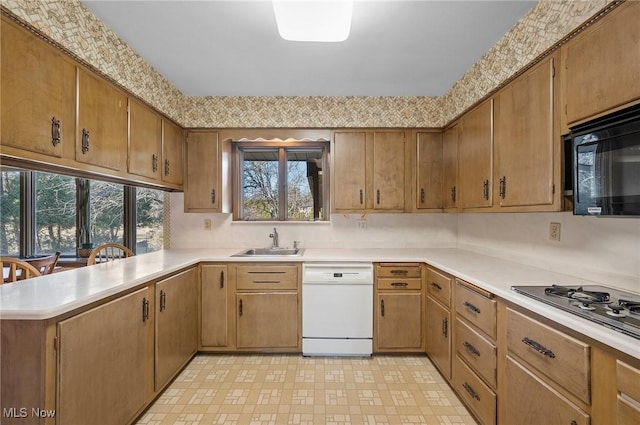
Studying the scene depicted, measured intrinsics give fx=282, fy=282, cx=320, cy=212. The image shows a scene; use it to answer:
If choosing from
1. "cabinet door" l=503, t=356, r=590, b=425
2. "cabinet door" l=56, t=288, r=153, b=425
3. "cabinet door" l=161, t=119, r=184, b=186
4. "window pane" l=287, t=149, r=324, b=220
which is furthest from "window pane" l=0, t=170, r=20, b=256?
"cabinet door" l=503, t=356, r=590, b=425

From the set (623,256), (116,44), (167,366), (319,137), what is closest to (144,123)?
(116,44)

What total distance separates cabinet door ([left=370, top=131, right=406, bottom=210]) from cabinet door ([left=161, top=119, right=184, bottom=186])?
1.98 meters

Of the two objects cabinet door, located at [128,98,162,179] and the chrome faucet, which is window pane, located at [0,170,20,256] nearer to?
cabinet door, located at [128,98,162,179]

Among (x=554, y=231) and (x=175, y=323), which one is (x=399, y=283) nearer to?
(x=554, y=231)

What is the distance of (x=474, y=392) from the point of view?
173cm

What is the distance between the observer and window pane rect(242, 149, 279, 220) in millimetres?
3295

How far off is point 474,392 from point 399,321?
33.0 inches

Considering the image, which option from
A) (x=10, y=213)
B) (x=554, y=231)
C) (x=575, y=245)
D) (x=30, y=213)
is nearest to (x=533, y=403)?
(x=575, y=245)

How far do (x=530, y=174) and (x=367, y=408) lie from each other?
180 centimetres

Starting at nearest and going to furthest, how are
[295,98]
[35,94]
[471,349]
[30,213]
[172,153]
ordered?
[35,94] → [471,349] → [172,153] → [295,98] → [30,213]

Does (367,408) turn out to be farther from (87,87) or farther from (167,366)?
(87,87)

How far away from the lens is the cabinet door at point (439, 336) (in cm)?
210

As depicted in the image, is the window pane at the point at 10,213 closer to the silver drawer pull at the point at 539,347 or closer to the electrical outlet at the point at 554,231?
the silver drawer pull at the point at 539,347

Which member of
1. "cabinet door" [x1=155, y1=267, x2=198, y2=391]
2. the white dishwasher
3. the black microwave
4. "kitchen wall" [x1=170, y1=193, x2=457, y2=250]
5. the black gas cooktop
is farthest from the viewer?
"kitchen wall" [x1=170, y1=193, x2=457, y2=250]
